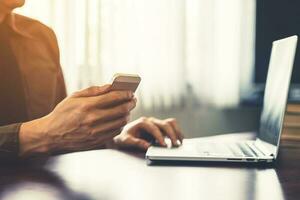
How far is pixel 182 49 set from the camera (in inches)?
85.7

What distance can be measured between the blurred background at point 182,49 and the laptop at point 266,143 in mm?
721

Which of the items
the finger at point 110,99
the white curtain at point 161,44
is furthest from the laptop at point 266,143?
the white curtain at point 161,44

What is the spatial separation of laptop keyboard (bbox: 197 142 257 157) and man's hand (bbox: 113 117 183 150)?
0.25 ft

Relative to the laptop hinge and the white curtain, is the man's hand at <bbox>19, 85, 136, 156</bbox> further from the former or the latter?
the white curtain

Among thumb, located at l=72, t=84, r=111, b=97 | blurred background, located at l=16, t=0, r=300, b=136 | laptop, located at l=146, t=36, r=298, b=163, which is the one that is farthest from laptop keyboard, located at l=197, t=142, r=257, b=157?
blurred background, located at l=16, t=0, r=300, b=136

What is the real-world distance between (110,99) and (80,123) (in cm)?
7

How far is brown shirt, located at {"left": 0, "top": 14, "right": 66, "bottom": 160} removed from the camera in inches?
53.0

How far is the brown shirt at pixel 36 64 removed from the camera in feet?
4.42

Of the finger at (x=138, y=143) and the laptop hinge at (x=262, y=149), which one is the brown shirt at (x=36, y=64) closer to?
the finger at (x=138, y=143)

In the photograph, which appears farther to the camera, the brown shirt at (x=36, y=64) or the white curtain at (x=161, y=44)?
the white curtain at (x=161, y=44)

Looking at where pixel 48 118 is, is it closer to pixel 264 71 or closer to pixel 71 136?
pixel 71 136

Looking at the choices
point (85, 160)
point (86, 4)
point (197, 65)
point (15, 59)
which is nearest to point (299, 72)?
point (197, 65)

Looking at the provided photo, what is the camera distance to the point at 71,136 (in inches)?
34.5

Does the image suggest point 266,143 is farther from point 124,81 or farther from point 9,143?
point 9,143
